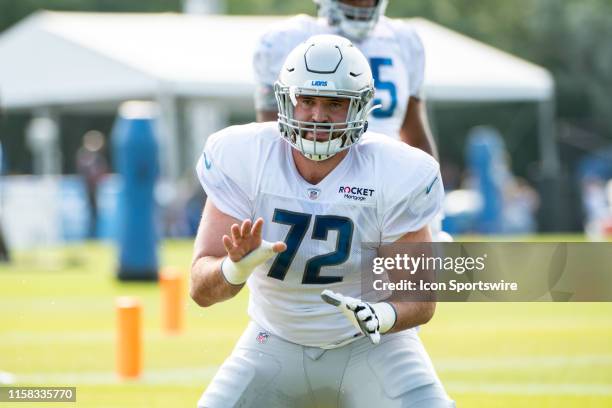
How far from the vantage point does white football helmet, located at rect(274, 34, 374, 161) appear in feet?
14.2

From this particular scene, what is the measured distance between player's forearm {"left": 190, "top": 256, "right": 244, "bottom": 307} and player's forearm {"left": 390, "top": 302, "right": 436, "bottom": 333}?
516mm

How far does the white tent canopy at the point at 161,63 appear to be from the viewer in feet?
68.2

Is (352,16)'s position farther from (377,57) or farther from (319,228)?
(319,228)

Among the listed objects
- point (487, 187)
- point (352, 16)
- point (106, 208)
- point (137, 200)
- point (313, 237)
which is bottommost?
point (106, 208)

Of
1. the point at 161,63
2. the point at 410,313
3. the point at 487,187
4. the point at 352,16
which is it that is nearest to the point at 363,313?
the point at 410,313

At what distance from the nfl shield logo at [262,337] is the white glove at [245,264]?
0.46m

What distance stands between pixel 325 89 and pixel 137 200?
962 centimetres

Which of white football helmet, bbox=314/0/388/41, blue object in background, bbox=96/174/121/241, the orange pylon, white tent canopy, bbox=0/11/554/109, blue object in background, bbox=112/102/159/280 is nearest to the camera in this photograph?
white football helmet, bbox=314/0/388/41

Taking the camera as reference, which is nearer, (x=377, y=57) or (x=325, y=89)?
(x=325, y=89)

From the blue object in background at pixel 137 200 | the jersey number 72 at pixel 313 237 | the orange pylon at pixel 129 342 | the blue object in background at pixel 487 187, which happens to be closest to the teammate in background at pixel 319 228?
the jersey number 72 at pixel 313 237

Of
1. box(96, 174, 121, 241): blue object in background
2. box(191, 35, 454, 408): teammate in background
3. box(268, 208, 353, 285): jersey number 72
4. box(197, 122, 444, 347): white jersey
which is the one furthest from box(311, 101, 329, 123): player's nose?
box(96, 174, 121, 241): blue object in background

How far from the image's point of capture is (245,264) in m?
3.95

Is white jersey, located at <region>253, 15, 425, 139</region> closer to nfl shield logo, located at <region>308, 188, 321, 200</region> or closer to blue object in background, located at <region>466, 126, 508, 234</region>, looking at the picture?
nfl shield logo, located at <region>308, 188, 321, 200</region>

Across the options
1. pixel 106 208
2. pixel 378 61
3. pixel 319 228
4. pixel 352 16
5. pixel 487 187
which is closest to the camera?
pixel 319 228
